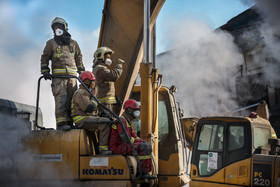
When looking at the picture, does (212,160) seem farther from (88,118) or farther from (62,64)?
(62,64)

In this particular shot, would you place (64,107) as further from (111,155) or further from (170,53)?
(170,53)

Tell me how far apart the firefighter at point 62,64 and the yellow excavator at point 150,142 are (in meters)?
0.47

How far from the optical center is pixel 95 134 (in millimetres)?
5152

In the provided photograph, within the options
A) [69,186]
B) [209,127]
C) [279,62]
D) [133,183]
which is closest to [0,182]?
[69,186]

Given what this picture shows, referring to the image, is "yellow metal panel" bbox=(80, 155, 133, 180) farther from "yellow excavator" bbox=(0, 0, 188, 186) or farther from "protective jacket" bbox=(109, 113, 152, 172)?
"protective jacket" bbox=(109, 113, 152, 172)

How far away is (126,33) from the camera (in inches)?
267

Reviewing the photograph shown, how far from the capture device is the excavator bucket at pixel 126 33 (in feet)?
21.4

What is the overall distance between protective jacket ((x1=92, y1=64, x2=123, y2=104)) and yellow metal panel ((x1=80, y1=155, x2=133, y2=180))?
1.70 metres

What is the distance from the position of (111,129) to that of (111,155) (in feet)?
1.27

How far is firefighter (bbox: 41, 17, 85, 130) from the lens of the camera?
549cm

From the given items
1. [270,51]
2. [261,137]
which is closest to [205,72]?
[270,51]

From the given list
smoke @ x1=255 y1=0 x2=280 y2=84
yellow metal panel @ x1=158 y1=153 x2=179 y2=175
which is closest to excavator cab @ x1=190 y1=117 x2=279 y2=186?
yellow metal panel @ x1=158 y1=153 x2=179 y2=175

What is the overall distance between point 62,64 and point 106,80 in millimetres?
815

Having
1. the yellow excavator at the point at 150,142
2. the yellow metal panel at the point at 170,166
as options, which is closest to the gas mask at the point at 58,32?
the yellow excavator at the point at 150,142
